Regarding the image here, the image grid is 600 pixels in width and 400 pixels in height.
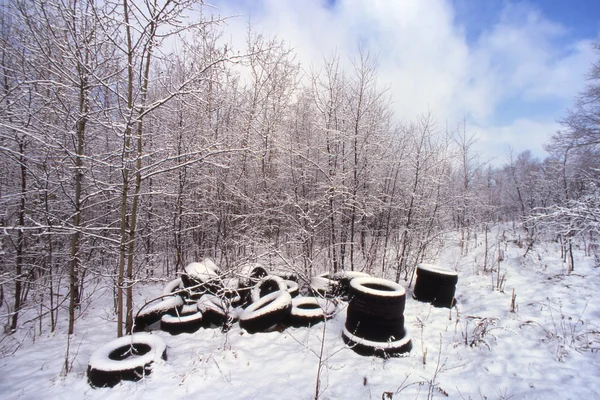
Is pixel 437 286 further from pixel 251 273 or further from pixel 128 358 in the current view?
pixel 128 358

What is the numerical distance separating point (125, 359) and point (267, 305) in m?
2.13

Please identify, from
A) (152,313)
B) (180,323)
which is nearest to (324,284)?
(180,323)

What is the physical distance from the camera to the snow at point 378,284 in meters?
3.99

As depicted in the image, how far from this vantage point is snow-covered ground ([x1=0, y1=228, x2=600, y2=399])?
3.10 metres

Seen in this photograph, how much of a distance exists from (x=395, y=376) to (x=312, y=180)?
738 cm

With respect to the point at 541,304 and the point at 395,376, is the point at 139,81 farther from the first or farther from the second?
the point at 541,304

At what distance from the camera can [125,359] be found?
11.1 ft

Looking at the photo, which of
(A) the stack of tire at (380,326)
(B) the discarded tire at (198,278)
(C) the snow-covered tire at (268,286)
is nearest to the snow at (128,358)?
(B) the discarded tire at (198,278)

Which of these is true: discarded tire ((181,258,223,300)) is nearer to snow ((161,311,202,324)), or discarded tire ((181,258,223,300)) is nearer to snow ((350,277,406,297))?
snow ((161,311,202,324))

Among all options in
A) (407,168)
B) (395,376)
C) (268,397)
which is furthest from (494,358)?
(407,168)

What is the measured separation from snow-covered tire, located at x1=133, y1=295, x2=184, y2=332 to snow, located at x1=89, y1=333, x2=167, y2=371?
87cm

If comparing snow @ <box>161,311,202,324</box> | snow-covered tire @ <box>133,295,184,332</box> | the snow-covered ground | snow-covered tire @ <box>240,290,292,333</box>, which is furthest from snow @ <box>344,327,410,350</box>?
snow-covered tire @ <box>133,295,184,332</box>

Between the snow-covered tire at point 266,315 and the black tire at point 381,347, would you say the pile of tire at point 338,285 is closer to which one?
the snow-covered tire at point 266,315

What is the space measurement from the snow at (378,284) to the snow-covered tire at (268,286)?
5.41 feet
